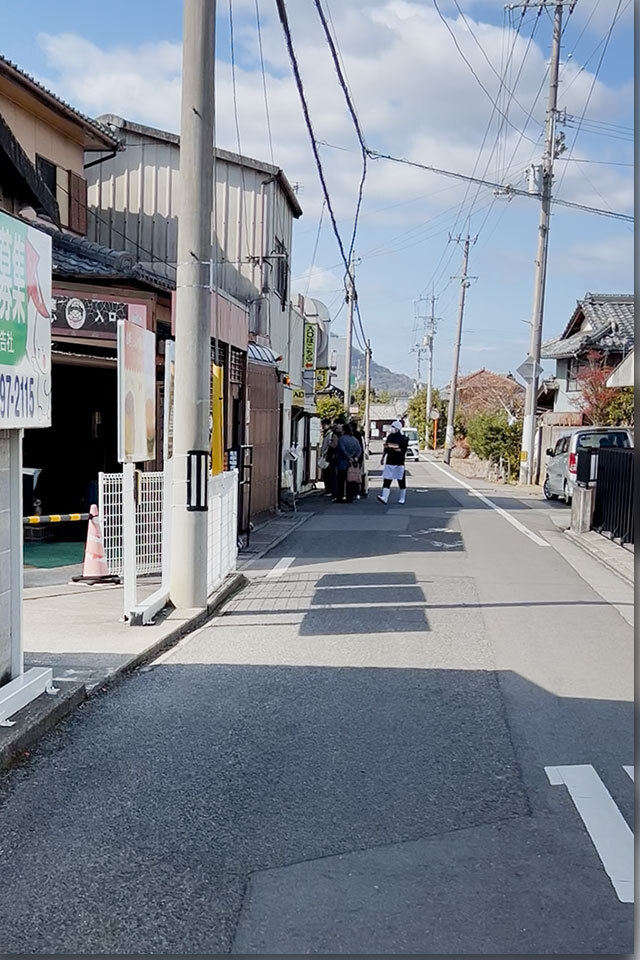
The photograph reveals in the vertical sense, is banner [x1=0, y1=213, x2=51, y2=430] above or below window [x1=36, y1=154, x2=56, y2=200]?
below

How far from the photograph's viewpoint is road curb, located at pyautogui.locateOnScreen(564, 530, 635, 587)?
1070cm

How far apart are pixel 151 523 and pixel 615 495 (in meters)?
7.90

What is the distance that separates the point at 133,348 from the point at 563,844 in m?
5.21

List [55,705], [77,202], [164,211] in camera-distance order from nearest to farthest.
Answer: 1. [55,705]
2. [77,202]
3. [164,211]

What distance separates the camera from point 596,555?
12.7 meters

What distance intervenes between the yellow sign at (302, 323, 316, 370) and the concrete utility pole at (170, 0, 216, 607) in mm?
17254

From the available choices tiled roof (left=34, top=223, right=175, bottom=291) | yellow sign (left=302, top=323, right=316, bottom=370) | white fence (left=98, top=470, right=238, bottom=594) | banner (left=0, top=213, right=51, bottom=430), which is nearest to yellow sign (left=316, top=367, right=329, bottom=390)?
yellow sign (left=302, top=323, right=316, bottom=370)

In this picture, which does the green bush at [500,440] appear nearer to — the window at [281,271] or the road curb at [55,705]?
the window at [281,271]

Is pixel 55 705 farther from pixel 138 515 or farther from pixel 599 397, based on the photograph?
pixel 599 397

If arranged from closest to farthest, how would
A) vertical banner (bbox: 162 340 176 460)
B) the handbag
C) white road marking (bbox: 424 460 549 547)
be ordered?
vertical banner (bbox: 162 340 176 460), white road marking (bbox: 424 460 549 547), the handbag

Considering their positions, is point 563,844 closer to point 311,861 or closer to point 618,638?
point 311,861

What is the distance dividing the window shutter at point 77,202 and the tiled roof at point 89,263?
3483 mm

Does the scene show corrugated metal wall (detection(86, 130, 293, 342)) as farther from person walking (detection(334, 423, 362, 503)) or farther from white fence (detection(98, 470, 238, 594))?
white fence (detection(98, 470, 238, 594))

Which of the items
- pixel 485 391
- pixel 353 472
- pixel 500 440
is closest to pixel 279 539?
pixel 353 472
